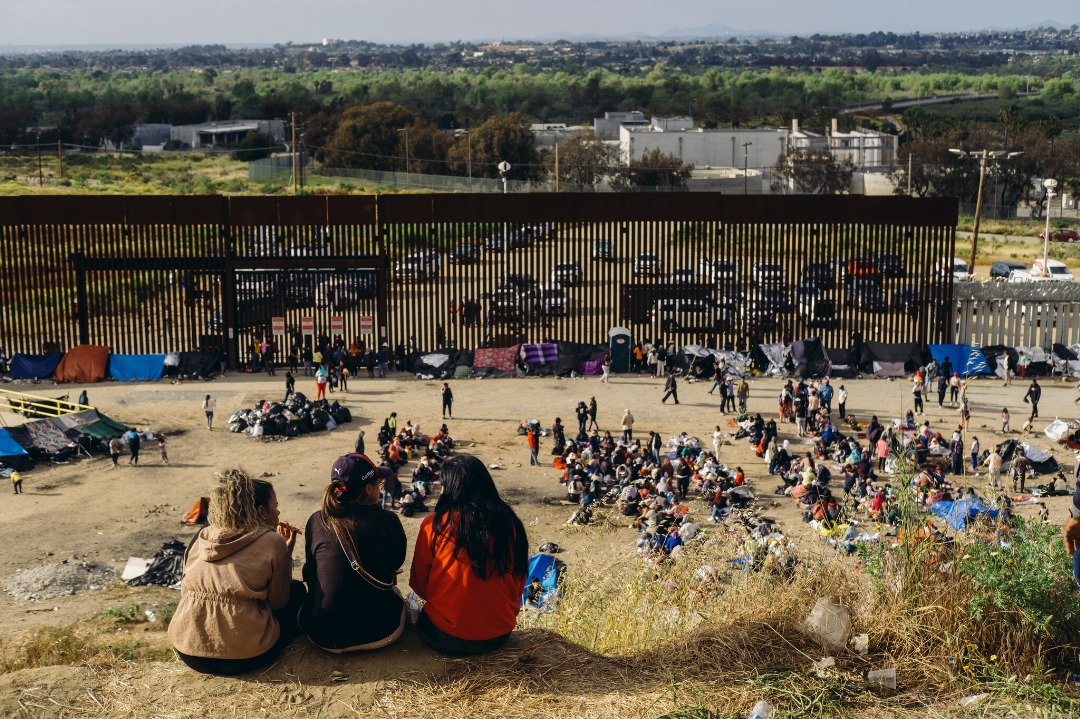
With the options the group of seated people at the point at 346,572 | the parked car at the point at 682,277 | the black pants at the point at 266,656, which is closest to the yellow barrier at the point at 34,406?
the parked car at the point at 682,277

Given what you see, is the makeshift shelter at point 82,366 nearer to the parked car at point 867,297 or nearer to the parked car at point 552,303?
the parked car at point 552,303

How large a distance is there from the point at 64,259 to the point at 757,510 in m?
22.4

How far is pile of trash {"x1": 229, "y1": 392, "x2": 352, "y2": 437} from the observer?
28.5 m

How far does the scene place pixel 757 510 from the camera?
23.0 m

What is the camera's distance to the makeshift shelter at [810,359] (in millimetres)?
33656

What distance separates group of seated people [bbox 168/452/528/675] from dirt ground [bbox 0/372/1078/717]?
862 millimetres

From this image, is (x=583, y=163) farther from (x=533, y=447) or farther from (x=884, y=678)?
(x=884, y=678)

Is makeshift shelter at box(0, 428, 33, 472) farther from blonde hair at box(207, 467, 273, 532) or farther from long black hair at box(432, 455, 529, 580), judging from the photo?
long black hair at box(432, 455, 529, 580)

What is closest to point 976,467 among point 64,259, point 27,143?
point 64,259

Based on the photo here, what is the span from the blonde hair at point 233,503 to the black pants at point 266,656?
59 cm

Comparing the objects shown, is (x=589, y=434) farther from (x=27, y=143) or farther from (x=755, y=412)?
(x=27, y=143)

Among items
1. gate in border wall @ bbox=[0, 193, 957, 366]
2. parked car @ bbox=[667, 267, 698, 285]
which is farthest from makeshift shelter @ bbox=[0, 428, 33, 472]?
parked car @ bbox=[667, 267, 698, 285]

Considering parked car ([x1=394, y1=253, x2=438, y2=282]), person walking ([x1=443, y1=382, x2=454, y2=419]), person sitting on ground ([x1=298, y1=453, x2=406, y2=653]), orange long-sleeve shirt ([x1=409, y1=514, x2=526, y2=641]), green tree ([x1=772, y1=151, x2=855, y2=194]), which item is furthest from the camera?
green tree ([x1=772, y1=151, x2=855, y2=194])

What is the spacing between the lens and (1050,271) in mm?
47344
